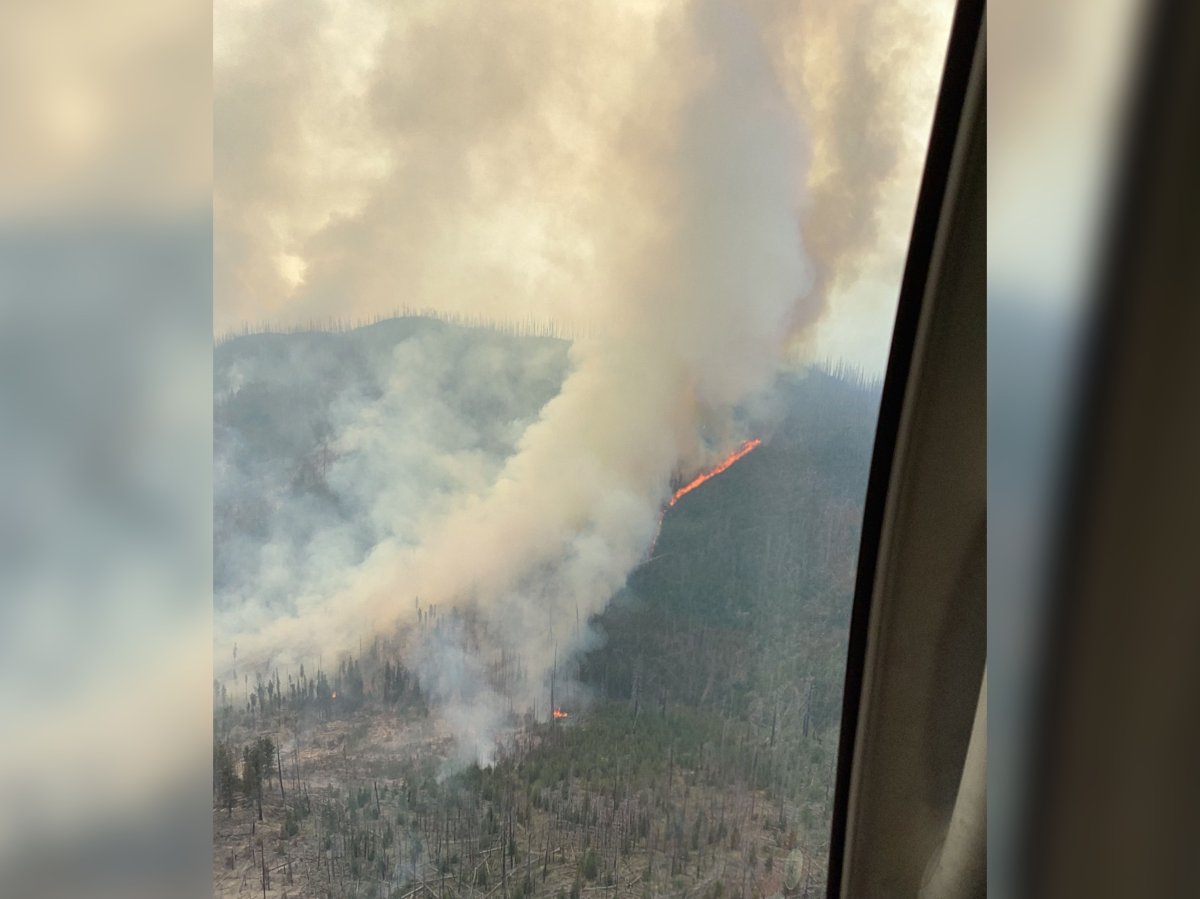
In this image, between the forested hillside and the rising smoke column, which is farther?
the rising smoke column

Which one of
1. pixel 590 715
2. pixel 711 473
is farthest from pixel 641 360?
pixel 590 715

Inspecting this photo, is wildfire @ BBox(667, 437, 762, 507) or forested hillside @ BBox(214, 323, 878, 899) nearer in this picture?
forested hillside @ BBox(214, 323, 878, 899)

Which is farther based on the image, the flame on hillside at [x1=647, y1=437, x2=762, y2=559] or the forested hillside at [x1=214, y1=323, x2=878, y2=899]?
the flame on hillside at [x1=647, y1=437, x2=762, y2=559]

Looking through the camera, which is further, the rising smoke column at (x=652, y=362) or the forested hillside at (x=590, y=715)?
the rising smoke column at (x=652, y=362)

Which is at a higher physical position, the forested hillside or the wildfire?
the wildfire

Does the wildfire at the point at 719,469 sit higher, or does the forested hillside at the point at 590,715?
the wildfire at the point at 719,469

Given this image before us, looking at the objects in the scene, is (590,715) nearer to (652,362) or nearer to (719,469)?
(719,469)
